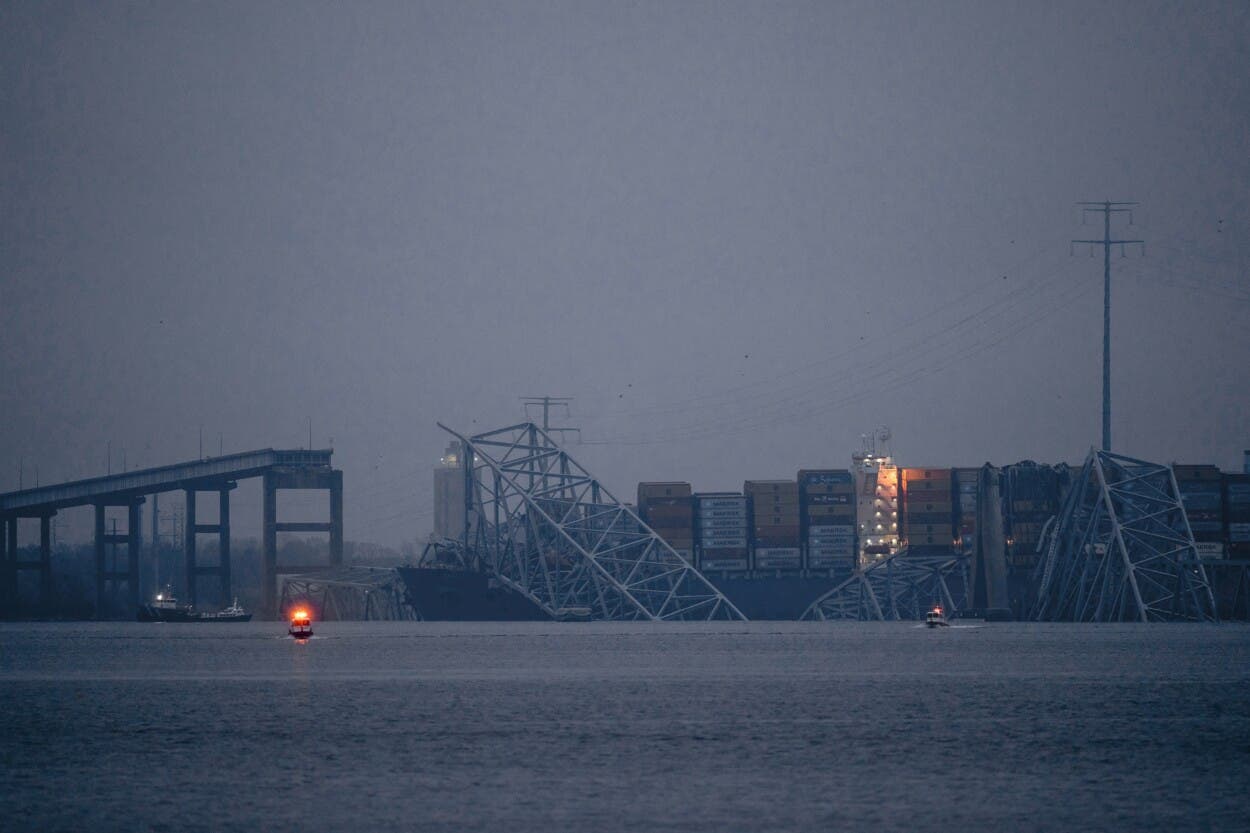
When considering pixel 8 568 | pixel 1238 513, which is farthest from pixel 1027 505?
pixel 8 568

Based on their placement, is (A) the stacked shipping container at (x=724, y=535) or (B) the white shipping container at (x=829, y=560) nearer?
(B) the white shipping container at (x=829, y=560)

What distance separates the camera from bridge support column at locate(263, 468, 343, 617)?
161250 mm

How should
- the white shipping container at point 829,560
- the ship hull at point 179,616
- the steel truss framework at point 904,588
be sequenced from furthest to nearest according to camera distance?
the white shipping container at point 829,560 < the ship hull at point 179,616 < the steel truss framework at point 904,588

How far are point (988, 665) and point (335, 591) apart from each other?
429 feet

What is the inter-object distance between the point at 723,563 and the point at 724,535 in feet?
8.34

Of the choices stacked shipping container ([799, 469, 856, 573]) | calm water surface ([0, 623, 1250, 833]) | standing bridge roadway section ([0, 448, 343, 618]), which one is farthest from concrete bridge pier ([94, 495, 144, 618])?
calm water surface ([0, 623, 1250, 833])

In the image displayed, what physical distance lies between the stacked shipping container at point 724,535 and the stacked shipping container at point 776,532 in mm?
1083

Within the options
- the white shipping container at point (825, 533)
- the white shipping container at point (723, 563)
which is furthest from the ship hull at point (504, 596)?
the white shipping container at point (825, 533)

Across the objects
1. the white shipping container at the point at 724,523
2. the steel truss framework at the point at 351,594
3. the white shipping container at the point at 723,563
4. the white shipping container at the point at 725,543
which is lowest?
the steel truss framework at the point at 351,594

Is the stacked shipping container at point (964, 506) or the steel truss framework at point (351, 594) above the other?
the stacked shipping container at point (964, 506)

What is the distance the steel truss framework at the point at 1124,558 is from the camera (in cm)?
11212

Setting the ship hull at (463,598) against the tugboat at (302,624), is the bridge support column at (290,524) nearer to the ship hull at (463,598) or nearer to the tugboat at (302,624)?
the ship hull at (463,598)

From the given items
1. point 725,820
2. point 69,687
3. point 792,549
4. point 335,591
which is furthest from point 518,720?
point 335,591

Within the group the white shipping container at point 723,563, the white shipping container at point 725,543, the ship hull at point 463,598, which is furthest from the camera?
the white shipping container at point 725,543
